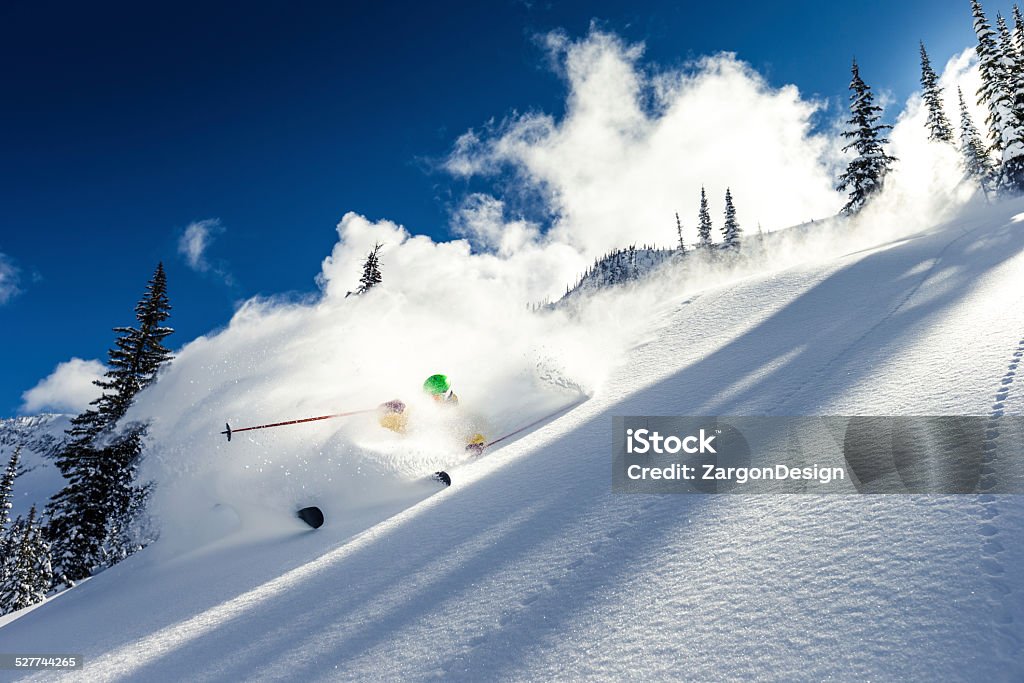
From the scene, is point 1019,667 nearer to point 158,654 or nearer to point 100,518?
point 158,654

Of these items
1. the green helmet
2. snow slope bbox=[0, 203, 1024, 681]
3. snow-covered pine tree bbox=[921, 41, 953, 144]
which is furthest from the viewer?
snow-covered pine tree bbox=[921, 41, 953, 144]

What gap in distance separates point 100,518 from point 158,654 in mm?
20169

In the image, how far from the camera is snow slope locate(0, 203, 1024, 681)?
2.48 m

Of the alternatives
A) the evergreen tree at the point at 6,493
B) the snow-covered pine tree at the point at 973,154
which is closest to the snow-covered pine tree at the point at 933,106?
the snow-covered pine tree at the point at 973,154

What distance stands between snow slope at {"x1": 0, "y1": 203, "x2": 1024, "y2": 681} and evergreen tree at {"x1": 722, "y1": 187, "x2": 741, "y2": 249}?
1817 inches

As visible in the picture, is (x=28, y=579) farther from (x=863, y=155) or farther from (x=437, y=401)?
(x=863, y=155)

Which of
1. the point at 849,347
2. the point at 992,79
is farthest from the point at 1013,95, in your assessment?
the point at 849,347

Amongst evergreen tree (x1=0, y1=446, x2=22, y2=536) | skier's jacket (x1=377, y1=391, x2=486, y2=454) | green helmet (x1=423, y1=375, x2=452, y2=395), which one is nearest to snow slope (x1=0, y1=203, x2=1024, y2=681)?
skier's jacket (x1=377, y1=391, x2=486, y2=454)

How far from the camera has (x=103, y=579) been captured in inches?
298

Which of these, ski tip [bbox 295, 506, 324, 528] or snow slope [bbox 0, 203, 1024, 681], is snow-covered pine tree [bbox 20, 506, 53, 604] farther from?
ski tip [bbox 295, 506, 324, 528]

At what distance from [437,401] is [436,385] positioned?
0.35m

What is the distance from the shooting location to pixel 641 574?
3.46m

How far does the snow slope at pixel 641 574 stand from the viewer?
2.48 m

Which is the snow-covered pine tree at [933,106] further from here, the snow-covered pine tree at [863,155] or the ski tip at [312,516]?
the ski tip at [312,516]
